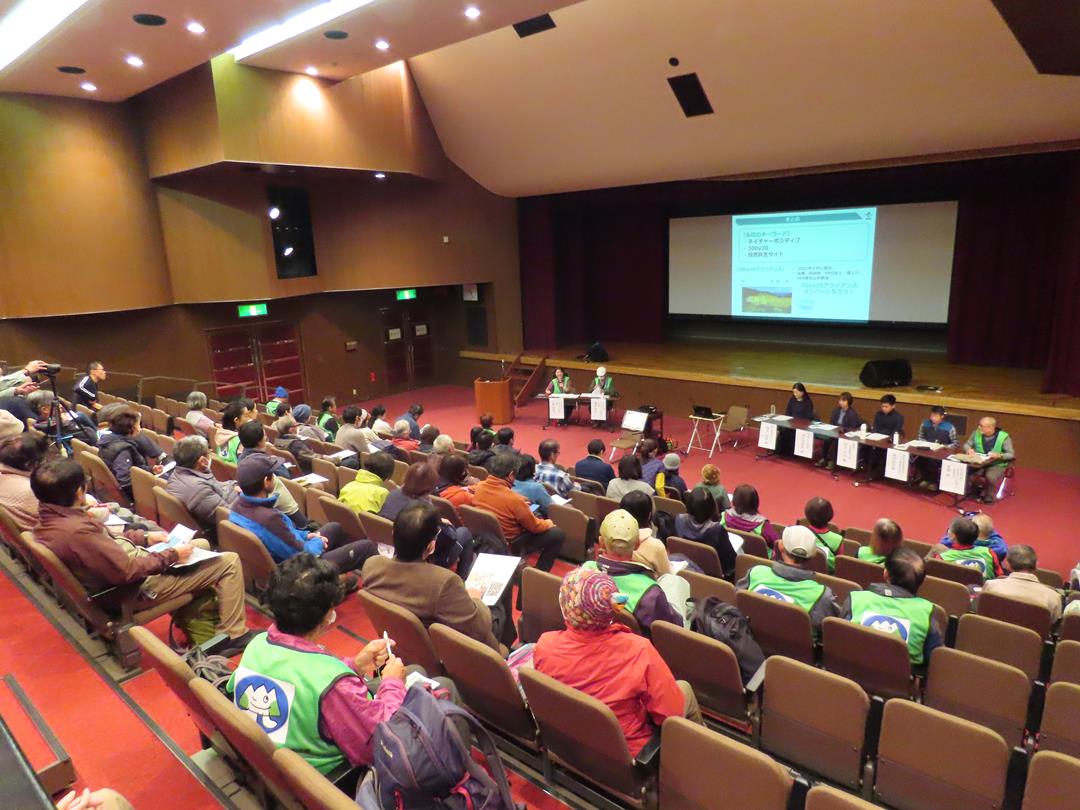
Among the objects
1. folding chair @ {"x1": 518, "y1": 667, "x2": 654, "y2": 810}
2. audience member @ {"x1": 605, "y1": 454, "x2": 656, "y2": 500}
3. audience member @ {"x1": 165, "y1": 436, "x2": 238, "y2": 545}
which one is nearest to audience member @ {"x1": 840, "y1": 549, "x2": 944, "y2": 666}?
folding chair @ {"x1": 518, "y1": 667, "x2": 654, "y2": 810}

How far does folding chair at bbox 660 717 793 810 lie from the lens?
1858 mm

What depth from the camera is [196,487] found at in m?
4.15

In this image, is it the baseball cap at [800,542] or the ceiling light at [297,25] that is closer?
→ the baseball cap at [800,542]

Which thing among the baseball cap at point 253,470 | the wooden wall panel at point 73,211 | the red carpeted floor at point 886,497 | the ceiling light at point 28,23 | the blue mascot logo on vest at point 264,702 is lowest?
the red carpeted floor at point 886,497

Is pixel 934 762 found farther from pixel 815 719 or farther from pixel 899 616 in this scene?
pixel 899 616

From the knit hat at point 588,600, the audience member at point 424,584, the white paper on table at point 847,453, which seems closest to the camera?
the knit hat at point 588,600

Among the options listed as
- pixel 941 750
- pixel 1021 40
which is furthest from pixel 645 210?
pixel 941 750

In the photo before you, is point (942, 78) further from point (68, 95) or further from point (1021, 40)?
point (68, 95)

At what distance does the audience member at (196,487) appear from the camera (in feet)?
13.4

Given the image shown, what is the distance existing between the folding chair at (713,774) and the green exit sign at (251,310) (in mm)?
11242

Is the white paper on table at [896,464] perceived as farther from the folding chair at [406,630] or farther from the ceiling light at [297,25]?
the ceiling light at [297,25]

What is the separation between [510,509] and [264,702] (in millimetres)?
2667

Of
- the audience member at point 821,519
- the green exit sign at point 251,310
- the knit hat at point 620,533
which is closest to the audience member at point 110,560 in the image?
the knit hat at point 620,533

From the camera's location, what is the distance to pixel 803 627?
124 inches
